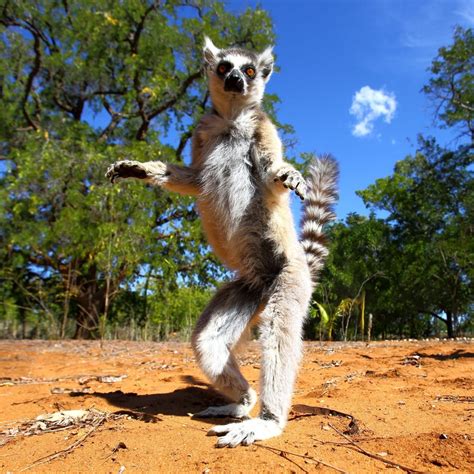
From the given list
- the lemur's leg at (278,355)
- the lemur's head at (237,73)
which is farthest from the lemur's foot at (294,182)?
the lemur's head at (237,73)

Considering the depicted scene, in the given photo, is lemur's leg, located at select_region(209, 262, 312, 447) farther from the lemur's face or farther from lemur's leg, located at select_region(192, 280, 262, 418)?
the lemur's face

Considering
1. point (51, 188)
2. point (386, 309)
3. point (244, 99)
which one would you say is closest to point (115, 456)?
point (244, 99)

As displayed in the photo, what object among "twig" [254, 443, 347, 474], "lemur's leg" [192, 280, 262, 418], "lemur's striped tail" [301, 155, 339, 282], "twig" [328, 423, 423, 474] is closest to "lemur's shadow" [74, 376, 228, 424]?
"lemur's leg" [192, 280, 262, 418]

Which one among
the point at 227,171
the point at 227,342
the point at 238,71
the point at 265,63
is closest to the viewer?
the point at 227,342

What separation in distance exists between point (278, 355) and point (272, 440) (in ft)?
1.88

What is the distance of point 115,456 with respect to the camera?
246cm

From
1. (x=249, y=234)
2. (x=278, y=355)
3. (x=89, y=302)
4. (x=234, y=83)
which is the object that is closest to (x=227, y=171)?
(x=249, y=234)

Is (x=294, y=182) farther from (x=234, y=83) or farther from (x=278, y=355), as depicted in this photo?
(x=234, y=83)

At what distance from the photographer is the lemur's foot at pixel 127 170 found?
13.0 feet

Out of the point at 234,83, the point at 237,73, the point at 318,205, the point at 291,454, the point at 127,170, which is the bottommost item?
the point at 291,454

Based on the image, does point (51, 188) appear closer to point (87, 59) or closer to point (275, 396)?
point (87, 59)

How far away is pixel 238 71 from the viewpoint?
4.29 m

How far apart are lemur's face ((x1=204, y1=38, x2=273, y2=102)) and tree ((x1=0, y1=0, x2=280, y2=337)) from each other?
794cm

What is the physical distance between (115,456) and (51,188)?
42.5 ft
